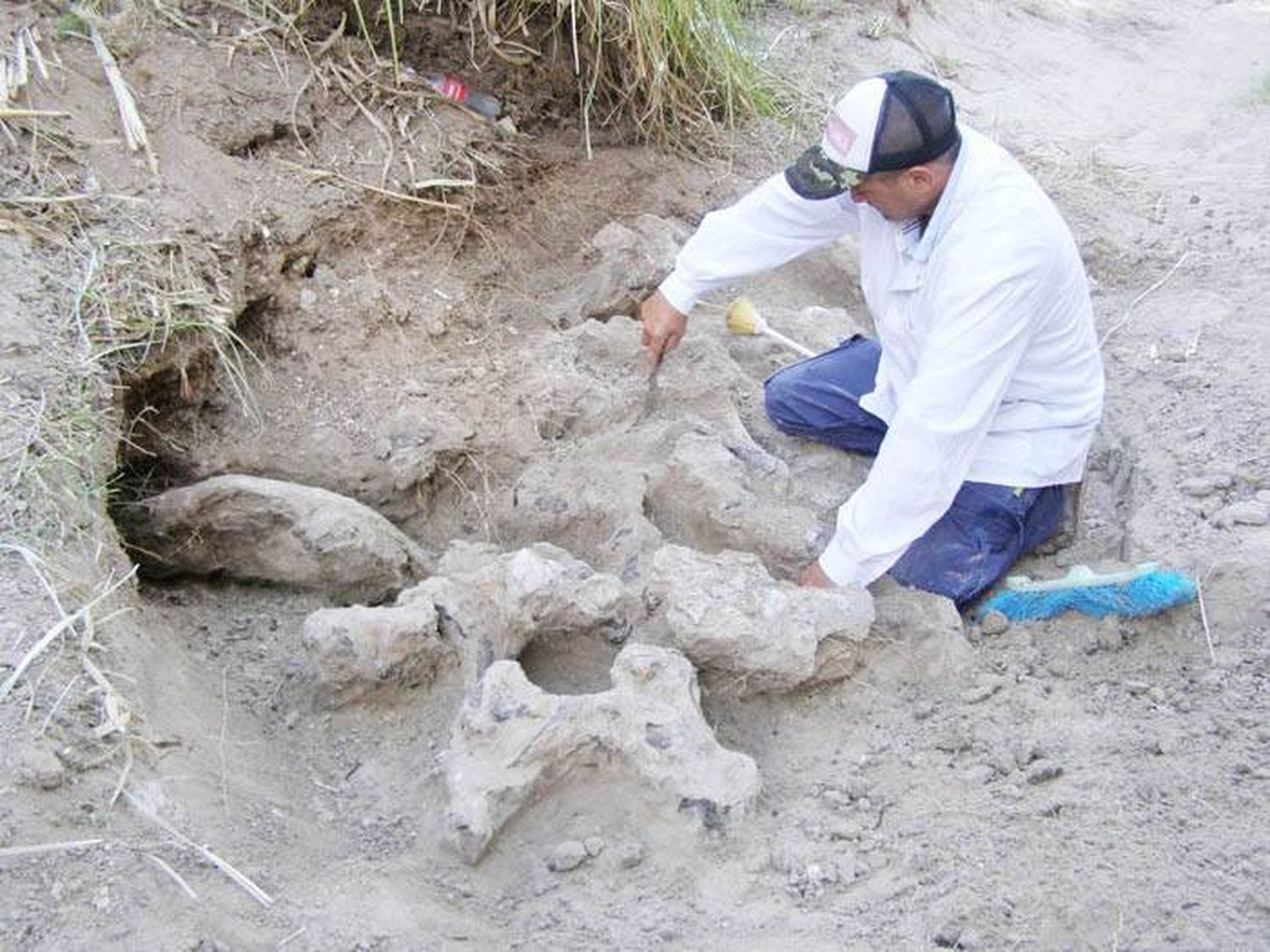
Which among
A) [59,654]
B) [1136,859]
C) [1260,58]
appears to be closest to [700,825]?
[1136,859]

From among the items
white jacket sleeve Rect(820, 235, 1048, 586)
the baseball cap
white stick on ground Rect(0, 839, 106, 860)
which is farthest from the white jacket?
white stick on ground Rect(0, 839, 106, 860)

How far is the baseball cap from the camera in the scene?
8.21ft

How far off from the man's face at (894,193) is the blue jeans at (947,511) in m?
0.59

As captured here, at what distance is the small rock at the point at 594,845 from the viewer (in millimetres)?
2148

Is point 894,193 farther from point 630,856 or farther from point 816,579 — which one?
point 630,856

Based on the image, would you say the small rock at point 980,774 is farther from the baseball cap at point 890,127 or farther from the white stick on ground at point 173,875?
the white stick on ground at point 173,875

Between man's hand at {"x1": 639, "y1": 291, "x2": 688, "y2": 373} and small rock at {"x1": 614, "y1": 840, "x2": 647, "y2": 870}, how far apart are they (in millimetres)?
1363

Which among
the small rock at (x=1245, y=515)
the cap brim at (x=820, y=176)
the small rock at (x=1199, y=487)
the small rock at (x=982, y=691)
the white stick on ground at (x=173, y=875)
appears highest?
the cap brim at (x=820, y=176)

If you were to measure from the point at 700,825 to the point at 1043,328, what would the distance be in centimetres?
124

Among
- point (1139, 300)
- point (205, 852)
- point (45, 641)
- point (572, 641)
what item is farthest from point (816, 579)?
point (1139, 300)

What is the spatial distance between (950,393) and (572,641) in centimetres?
82

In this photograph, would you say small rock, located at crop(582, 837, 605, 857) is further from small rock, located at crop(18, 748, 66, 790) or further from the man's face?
the man's face

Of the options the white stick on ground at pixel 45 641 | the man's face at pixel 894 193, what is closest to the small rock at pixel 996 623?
the man's face at pixel 894 193

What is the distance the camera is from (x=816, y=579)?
2643 millimetres
